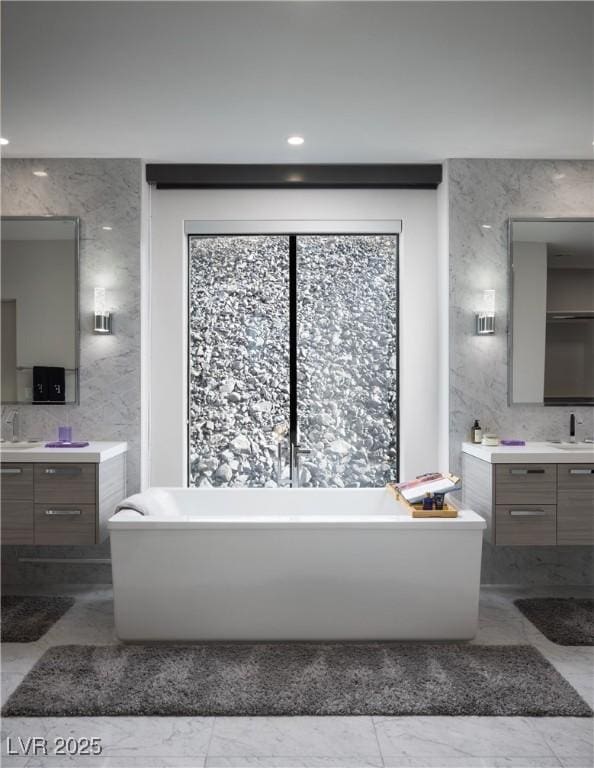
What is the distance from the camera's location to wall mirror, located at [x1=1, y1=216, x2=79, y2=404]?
4.11 m

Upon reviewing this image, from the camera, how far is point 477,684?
8.86 feet

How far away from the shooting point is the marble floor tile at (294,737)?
Answer: 2.25 meters

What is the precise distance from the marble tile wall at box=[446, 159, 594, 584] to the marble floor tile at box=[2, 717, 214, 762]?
2398 mm

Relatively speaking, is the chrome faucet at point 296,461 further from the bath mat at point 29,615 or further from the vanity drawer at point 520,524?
the bath mat at point 29,615

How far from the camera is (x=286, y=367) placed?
14.7 ft

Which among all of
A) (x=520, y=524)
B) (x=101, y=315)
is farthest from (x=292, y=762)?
(x=101, y=315)

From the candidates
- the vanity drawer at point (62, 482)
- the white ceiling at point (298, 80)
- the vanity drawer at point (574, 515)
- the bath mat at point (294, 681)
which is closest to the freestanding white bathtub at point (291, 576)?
the bath mat at point (294, 681)

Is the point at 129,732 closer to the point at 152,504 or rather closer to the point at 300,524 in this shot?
the point at 300,524

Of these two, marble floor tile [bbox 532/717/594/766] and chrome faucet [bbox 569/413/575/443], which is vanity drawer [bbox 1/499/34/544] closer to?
marble floor tile [bbox 532/717/594/766]

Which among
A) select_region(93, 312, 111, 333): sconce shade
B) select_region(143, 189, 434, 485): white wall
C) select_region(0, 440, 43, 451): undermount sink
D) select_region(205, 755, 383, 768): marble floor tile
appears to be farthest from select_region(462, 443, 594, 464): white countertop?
select_region(0, 440, 43, 451): undermount sink

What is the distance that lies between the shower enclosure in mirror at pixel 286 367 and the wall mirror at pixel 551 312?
2.75 feet

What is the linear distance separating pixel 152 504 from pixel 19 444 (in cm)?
110

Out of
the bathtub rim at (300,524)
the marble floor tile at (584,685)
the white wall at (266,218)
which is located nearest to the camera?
the marble floor tile at (584,685)

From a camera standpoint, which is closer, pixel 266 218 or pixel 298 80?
pixel 298 80
